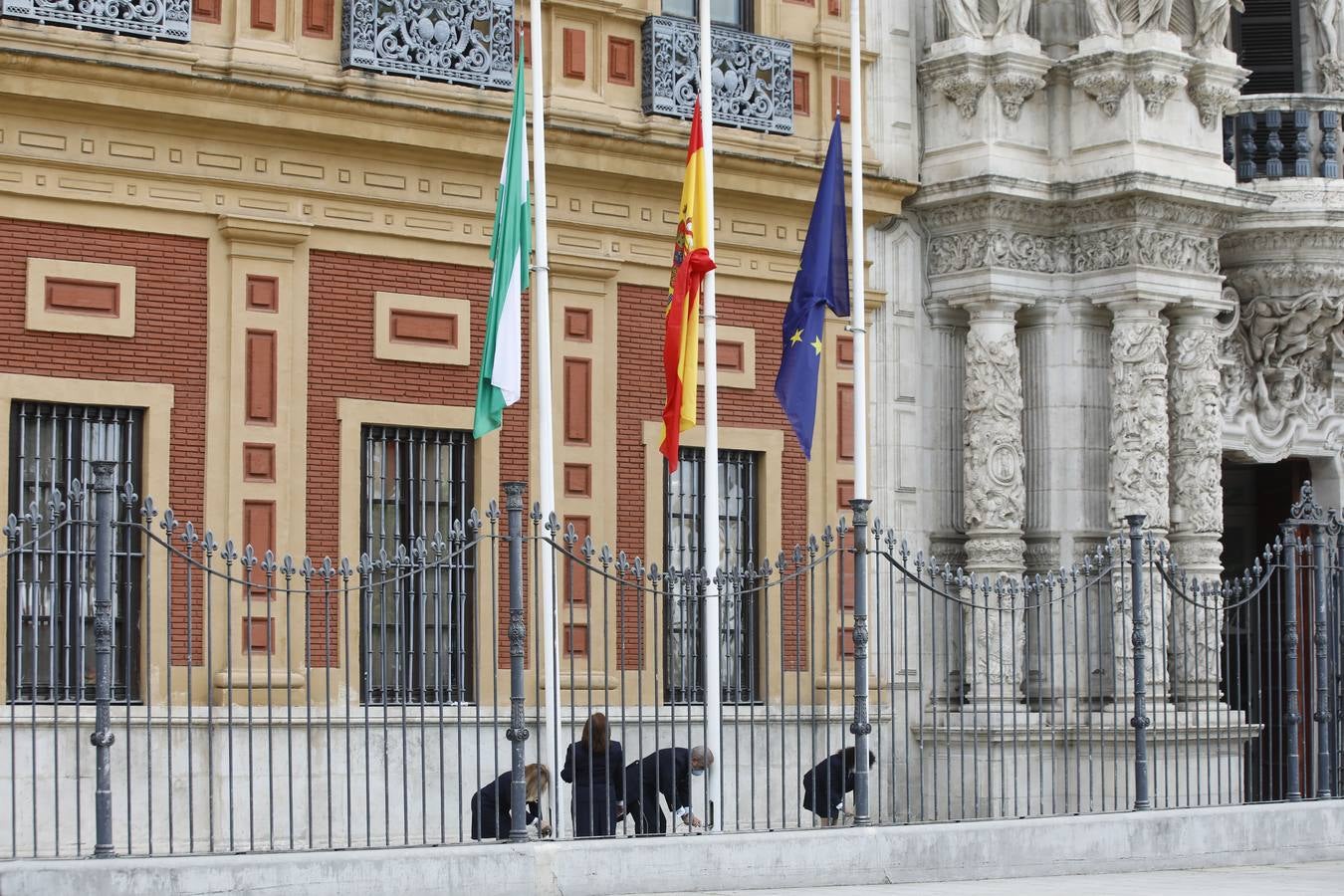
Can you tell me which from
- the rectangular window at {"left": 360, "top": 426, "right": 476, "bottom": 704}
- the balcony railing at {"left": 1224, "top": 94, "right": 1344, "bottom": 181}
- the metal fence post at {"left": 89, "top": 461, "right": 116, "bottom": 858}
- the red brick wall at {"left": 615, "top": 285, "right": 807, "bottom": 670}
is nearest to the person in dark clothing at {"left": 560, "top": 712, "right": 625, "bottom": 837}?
the metal fence post at {"left": 89, "top": 461, "right": 116, "bottom": 858}

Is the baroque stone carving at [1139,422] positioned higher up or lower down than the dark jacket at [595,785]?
higher up

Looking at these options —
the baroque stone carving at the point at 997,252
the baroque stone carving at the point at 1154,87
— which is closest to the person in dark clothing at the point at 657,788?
the baroque stone carving at the point at 997,252

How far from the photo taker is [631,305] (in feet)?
67.0

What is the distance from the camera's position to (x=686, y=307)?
17.7 meters

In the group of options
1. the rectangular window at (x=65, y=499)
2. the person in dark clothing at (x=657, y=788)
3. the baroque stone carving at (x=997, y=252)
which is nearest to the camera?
the person in dark clothing at (x=657, y=788)

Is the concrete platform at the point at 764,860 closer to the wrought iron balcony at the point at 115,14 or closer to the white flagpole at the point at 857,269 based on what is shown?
the white flagpole at the point at 857,269

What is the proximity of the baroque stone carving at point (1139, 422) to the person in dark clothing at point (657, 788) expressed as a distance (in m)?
7.73

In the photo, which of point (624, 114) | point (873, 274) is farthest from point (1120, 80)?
point (624, 114)

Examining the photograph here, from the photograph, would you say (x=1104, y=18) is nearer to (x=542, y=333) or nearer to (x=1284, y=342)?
(x=1284, y=342)

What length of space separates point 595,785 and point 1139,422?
8.43m

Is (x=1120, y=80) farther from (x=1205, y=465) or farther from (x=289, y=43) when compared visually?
(x=289, y=43)

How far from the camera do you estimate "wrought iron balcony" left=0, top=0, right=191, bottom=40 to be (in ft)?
56.4

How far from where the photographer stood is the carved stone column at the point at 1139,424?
21328 millimetres


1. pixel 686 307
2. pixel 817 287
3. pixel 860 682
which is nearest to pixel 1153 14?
pixel 817 287
